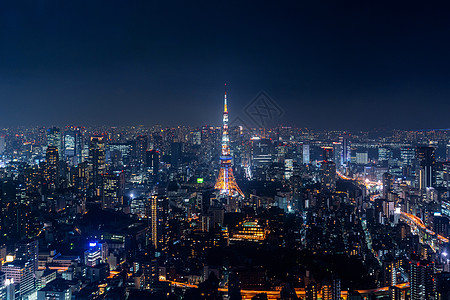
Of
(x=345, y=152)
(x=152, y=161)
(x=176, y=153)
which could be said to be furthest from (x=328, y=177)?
(x=152, y=161)

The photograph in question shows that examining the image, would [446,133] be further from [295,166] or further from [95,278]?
[95,278]

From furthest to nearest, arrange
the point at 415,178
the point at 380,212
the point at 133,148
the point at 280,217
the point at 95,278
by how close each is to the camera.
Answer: the point at 133,148
the point at 415,178
the point at 380,212
the point at 280,217
the point at 95,278

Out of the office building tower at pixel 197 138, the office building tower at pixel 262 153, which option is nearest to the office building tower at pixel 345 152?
the office building tower at pixel 262 153

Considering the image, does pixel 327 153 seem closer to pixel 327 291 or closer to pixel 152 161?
pixel 152 161

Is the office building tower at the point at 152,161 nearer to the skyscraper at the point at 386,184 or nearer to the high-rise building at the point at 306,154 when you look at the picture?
the high-rise building at the point at 306,154

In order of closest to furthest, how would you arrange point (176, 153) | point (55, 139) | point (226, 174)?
point (226, 174) → point (55, 139) → point (176, 153)

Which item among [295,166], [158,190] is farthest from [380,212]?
[158,190]
